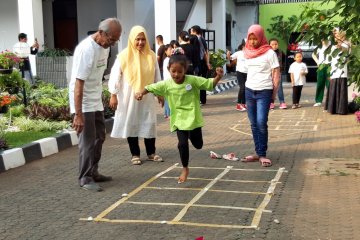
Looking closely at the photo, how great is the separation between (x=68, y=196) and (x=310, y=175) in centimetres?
264

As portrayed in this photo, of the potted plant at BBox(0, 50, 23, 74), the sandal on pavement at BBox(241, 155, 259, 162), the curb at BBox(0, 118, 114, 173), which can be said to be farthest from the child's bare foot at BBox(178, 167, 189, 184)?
the potted plant at BBox(0, 50, 23, 74)

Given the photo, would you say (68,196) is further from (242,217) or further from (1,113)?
(1,113)

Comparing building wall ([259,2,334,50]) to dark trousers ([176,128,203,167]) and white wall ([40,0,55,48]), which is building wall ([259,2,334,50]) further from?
dark trousers ([176,128,203,167])

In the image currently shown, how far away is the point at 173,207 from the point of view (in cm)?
461

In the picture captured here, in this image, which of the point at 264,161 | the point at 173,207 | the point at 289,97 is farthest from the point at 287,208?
the point at 289,97

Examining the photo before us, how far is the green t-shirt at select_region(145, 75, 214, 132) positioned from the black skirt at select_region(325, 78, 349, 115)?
556 cm

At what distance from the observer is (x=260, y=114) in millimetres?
6254

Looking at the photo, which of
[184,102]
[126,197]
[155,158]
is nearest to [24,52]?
[155,158]

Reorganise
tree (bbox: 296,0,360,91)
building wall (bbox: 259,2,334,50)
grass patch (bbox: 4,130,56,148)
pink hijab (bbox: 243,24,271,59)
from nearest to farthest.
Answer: tree (bbox: 296,0,360,91), pink hijab (bbox: 243,24,271,59), grass patch (bbox: 4,130,56,148), building wall (bbox: 259,2,334,50)

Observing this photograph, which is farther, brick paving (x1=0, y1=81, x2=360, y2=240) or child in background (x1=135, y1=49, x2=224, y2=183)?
child in background (x1=135, y1=49, x2=224, y2=183)

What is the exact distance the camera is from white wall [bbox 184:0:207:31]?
59.8 ft

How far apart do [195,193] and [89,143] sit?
119cm

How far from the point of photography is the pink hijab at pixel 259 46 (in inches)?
240

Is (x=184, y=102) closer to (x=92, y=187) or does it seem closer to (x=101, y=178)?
(x=101, y=178)
